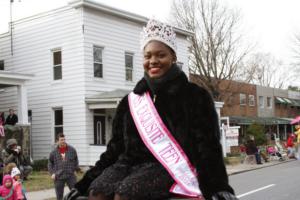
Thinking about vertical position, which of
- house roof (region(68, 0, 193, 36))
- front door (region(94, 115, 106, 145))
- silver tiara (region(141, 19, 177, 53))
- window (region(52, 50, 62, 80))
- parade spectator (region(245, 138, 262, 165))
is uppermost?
house roof (region(68, 0, 193, 36))

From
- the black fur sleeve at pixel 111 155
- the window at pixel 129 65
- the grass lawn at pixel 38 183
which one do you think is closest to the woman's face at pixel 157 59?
the black fur sleeve at pixel 111 155

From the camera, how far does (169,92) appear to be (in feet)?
9.88

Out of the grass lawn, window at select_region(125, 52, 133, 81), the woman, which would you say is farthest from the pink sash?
window at select_region(125, 52, 133, 81)

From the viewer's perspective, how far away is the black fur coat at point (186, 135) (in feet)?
9.04

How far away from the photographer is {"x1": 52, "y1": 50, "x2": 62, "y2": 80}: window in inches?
865

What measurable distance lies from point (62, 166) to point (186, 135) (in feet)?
26.6

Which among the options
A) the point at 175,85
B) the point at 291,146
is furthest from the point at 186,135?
the point at 291,146

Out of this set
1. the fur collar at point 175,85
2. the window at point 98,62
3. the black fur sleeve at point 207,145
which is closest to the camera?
the black fur sleeve at point 207,145

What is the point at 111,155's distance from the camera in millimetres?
3215

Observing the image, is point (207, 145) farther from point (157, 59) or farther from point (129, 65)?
point (129, 65)

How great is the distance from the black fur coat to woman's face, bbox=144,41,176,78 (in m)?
0.10

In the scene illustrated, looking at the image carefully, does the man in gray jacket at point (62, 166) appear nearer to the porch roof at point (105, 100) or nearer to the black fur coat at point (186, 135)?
the black fur coat at point (186, 135)

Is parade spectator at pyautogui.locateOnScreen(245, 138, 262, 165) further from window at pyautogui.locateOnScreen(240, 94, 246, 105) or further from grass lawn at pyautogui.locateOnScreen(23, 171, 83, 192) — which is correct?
window at pyautogui.locateOnScreen(240, 94, 246, 105)

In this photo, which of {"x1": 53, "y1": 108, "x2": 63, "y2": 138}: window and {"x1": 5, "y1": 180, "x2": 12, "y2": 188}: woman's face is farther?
{"x1": 53, "y1": 108, "x2": 63, "y2": 138}: window
